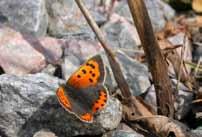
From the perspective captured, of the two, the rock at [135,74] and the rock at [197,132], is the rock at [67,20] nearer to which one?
the rock at [135,74]

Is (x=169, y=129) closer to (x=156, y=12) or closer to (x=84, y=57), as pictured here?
(x=84, y=57)

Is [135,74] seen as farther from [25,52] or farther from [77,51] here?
[25,52]

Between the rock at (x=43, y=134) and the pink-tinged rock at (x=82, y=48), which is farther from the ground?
the pink-tinged rock at (x=82, y=48)

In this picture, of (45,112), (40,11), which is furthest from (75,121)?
(40,11)

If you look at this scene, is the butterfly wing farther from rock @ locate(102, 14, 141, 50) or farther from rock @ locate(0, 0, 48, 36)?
rock @ locate(102, 14, 141, 50)

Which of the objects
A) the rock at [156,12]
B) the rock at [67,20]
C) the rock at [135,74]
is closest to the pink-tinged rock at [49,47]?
the rock at [67,20]

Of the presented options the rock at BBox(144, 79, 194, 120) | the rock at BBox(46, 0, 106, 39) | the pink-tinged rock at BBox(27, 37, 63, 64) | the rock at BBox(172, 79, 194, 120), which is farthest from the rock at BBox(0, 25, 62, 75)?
the rock at BBox(172, 79, 194, 120)

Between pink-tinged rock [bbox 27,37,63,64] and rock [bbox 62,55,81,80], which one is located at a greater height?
pink-tinged rock [bbox 27,37,63,64]
